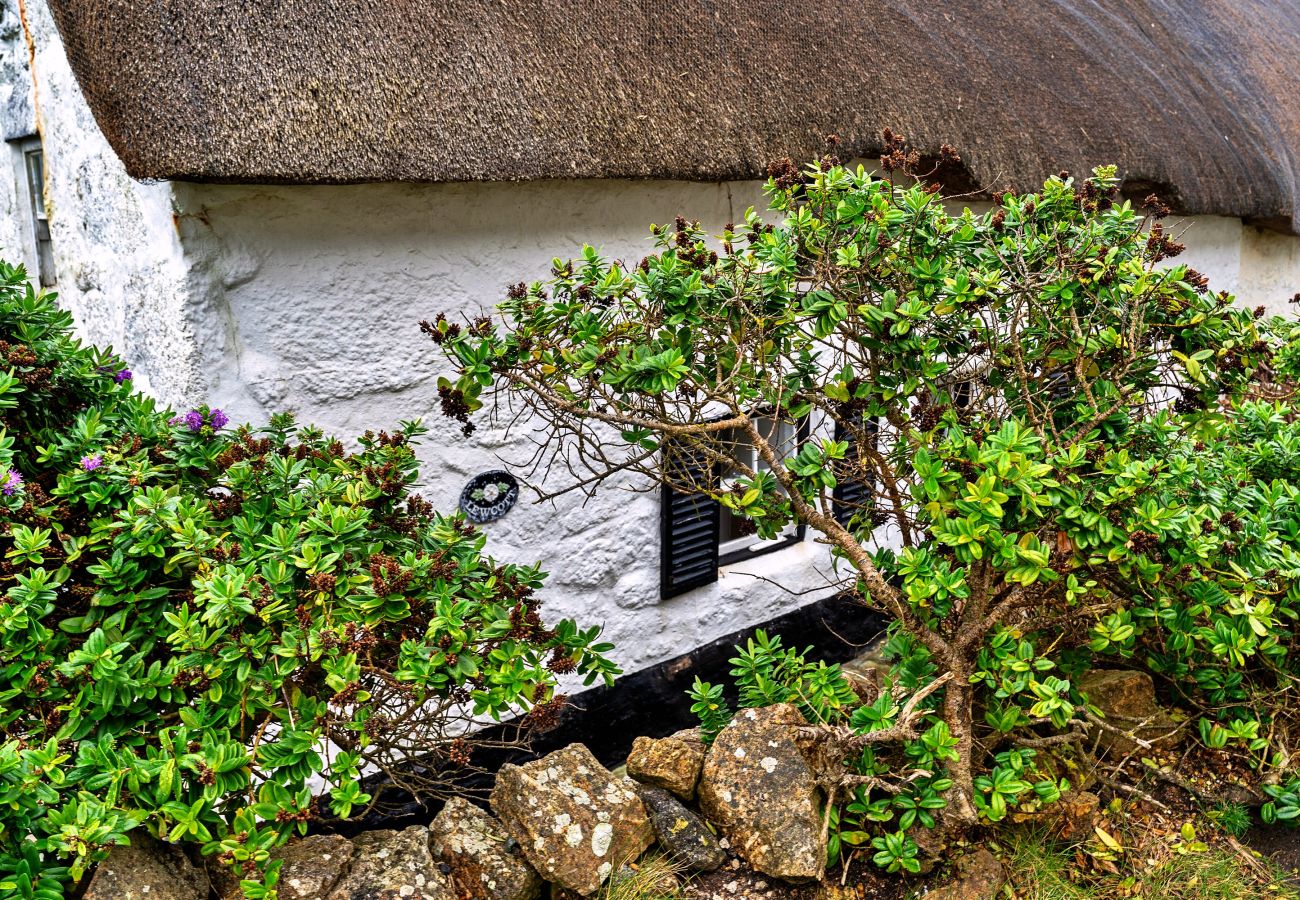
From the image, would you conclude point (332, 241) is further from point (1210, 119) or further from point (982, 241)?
point (1210, 119)

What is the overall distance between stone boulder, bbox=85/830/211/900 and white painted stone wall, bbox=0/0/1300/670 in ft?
4.61

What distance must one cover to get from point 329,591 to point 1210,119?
20.4 feet

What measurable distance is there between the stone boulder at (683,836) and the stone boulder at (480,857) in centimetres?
33

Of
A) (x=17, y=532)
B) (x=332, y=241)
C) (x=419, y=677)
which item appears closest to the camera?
(x=17, y=532)

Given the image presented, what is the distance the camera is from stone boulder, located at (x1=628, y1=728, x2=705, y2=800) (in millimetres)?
2475

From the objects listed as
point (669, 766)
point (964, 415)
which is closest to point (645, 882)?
point (669, 766)

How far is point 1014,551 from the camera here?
6.79 feet

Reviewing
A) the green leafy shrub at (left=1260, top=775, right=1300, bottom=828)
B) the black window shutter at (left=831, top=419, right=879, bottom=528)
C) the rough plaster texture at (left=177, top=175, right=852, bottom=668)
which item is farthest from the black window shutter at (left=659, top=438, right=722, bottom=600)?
the green leafy shrub at (left=1260, top=775, right=1300, bottom=828)

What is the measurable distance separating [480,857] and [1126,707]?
197 cm

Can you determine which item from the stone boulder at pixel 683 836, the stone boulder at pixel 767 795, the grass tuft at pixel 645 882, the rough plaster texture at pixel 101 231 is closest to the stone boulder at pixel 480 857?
the grass tuft at pixel 645 882

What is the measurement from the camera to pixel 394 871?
204 cm

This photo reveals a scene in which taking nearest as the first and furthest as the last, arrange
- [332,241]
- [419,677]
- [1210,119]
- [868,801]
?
1. [419,677]
2. [868,801]
3. [332,241]
4. [1210,119]

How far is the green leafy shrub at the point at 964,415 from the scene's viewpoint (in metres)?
2.28

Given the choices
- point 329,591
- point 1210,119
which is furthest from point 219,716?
point 1210,119
